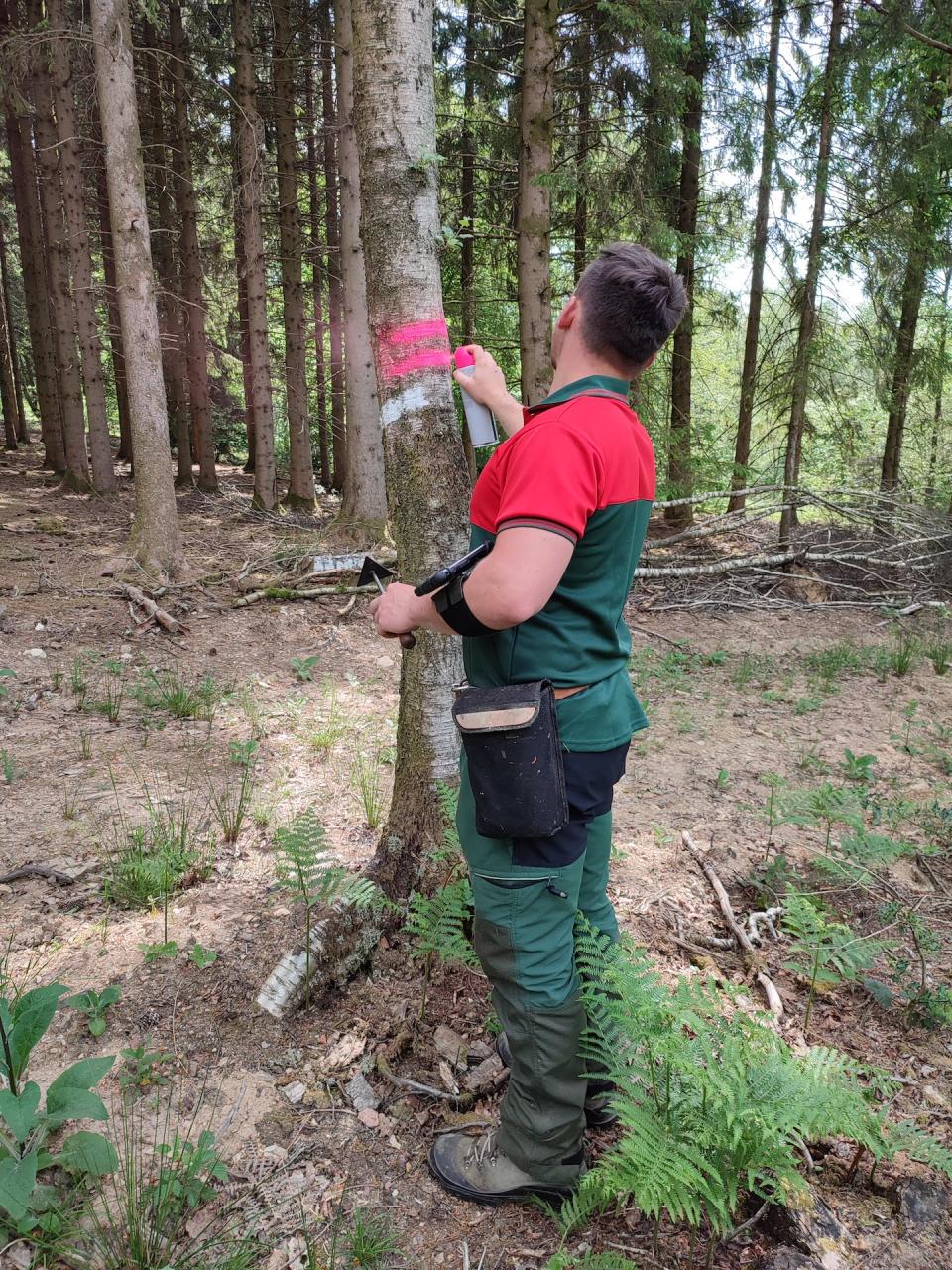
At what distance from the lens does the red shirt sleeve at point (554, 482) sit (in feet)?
5.45

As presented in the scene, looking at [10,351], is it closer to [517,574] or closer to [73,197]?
[73,197]

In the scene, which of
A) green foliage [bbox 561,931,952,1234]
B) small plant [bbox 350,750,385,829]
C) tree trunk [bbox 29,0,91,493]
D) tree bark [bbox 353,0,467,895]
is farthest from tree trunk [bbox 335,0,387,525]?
green foliage [bbox 561,931,952,1234]

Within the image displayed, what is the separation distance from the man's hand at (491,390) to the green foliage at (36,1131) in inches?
82.8

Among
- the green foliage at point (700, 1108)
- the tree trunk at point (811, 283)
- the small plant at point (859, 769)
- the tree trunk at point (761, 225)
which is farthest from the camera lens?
the tree trunk at point (761, 225)

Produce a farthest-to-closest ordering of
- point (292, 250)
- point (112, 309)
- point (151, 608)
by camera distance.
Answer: point (112, 309)
point (292, 250)
point (151, 608)

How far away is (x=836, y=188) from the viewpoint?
975 cm

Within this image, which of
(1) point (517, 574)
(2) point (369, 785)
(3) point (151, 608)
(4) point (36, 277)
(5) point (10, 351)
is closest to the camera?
(1) point (517, 574)

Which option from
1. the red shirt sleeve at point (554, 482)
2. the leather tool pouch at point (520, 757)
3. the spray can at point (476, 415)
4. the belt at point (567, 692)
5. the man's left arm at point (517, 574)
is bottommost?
the leather tool pouch at point (520, 757)

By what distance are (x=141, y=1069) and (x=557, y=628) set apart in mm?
1896

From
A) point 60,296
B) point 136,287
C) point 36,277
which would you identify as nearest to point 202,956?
point 136,287

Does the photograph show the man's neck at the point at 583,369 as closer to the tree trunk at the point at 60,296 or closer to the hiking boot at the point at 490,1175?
the hiking boot at the point at 490,1175

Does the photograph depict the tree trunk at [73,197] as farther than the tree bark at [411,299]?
Yes

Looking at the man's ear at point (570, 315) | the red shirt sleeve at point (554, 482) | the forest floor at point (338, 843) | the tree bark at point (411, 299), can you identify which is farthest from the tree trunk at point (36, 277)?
the red shirt sleeve at point (554, 482)

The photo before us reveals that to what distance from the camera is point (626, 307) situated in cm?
182
